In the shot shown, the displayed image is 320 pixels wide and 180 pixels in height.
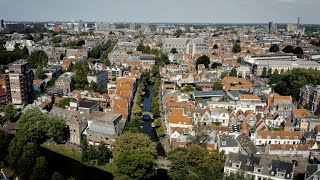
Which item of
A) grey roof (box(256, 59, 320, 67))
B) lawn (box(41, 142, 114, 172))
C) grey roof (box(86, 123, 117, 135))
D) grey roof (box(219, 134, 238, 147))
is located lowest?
lawn (box(41, 142, 114, 172))

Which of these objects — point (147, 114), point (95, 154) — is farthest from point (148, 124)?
point (95, 154)

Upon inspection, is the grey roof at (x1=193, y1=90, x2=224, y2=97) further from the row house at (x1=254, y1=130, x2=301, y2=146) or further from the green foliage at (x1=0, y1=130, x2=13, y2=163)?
the green foliage at (x1=0, y1=130, x2=13, y2=163)

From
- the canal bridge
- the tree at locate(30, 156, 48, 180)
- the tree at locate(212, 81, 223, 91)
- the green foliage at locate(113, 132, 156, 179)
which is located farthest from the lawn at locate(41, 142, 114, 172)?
the tree at locate(212, 81, 223, 91)

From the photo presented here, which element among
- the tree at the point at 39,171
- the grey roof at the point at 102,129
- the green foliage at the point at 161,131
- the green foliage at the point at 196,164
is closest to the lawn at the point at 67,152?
the grey roof at the point at 102,129

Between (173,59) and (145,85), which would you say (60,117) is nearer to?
(145,85)

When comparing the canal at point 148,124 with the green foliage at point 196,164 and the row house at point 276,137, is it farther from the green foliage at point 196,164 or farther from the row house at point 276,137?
the row house at point 276,137

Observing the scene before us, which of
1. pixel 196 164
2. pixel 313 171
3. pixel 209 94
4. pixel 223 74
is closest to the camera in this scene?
pixel 313 171

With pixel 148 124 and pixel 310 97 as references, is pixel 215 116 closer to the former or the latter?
pixel 148 124
